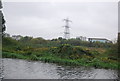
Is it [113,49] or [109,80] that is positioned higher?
[113,49]

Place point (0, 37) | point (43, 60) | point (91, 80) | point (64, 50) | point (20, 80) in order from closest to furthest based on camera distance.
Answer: point (20, 80), point (91, 80), point (43, 60), point (64, 50), point (0, 37)

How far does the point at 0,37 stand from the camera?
35344 mm

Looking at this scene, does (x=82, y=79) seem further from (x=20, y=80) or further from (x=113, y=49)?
(x=113, y=49)

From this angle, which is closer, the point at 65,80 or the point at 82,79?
the point at 65,80

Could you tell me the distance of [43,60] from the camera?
21891 mm

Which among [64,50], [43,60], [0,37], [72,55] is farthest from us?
[0,37]

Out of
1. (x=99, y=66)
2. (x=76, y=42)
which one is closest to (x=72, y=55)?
(x=99, y=66)

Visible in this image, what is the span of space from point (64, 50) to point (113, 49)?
25.4 feet

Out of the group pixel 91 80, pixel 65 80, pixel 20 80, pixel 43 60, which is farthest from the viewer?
pixel 43 60

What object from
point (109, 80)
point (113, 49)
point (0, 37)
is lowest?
point (109, 80)

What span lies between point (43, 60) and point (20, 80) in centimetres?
1154

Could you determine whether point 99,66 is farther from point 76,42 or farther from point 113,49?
point 76,42

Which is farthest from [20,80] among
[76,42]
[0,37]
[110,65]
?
[76,42]

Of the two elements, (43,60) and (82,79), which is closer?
(82,79)
